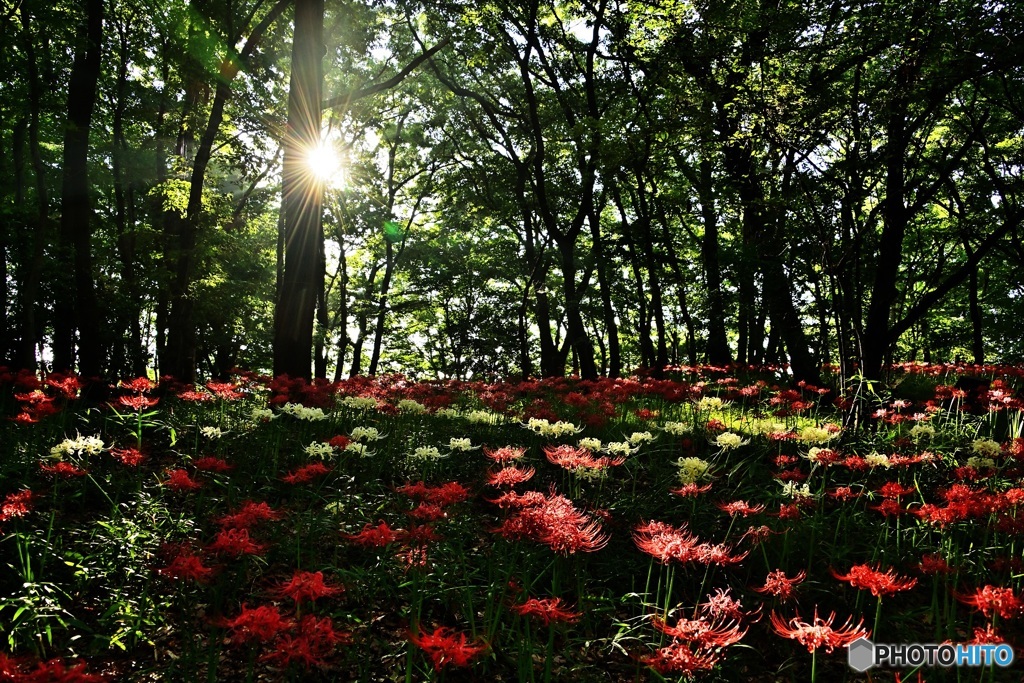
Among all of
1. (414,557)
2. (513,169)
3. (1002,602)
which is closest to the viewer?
(1002,602)

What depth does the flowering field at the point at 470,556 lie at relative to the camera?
7.13 feet

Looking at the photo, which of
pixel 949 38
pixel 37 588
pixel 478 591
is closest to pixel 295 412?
pixel 37 588

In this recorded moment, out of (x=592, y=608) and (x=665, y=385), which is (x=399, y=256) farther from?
(x=592, y=608)

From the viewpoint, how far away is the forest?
639 centimetres

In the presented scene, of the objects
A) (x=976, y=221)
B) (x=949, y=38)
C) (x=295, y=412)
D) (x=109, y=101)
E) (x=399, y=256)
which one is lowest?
(x=295, y=412)

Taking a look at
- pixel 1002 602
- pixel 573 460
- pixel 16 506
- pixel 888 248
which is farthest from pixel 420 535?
pixel 888 248

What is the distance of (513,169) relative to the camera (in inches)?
663

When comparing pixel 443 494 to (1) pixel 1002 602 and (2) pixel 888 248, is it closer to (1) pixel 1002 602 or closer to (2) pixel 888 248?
(1) pixel 1002 602

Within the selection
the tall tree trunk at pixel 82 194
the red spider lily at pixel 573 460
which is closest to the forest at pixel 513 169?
the tall tree trunk at pixel 82 194

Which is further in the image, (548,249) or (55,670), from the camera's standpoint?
(548,249)

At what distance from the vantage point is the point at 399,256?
22.3 meters

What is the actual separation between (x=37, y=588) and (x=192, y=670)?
1.07m

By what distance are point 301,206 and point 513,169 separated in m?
10.1

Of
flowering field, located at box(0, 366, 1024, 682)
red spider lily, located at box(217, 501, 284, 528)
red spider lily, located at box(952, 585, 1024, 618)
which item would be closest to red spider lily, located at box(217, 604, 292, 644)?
flowering field, located at box(0, 366, 1024, 682)
